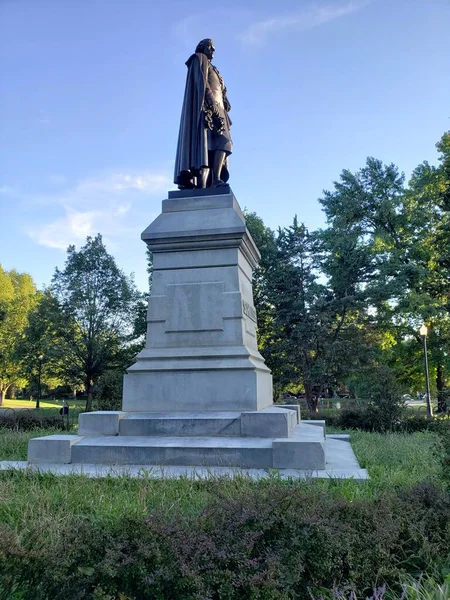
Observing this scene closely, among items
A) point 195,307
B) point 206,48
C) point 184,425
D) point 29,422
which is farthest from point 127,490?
point 29,422

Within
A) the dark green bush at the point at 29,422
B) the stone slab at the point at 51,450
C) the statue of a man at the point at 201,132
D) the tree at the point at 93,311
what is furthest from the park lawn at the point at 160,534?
the tree at the point at 93,311

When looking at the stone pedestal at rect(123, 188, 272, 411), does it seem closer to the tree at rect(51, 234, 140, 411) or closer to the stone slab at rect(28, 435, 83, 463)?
the stone slab at rect(28, 435, 83, 463)

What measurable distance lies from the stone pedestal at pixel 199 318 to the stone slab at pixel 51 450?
1351 mm

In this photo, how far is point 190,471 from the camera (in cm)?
570

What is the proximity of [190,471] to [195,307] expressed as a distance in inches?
122

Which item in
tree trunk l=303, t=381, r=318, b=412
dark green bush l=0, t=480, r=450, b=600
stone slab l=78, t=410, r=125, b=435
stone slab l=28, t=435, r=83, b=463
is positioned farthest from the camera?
tree trunk l=303, t=381, r=318, b=412

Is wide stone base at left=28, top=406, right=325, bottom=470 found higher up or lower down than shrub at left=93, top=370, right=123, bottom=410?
lower down

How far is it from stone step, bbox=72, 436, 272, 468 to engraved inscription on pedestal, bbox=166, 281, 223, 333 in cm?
206

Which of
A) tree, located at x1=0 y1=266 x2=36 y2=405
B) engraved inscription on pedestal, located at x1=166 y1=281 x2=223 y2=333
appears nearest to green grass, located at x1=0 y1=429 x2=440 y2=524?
engraved inscription on pedestal, located at x1=166 y1=281 x2=223 y2=333

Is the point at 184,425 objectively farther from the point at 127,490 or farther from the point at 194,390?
the point at 127,490

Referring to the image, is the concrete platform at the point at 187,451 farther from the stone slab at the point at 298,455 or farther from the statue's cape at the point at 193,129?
the statue's cape at the point at 193,129

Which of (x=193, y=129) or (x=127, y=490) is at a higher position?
(x=193, y=129)

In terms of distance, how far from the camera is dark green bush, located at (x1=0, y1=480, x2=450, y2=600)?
8.41 ft

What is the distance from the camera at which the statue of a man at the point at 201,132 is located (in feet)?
29.7
